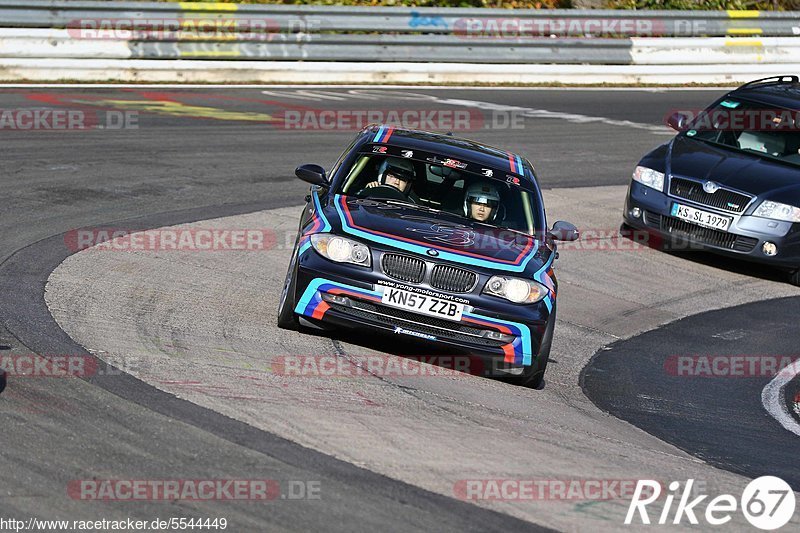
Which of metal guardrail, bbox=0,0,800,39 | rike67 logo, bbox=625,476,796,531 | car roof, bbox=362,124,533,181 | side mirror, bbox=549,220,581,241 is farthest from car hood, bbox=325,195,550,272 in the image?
metal guardrail, bbox=0,0,800,39

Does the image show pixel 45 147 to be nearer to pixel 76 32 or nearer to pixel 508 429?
pixel 76 32

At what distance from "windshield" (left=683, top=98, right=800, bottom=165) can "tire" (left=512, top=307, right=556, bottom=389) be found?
654cm

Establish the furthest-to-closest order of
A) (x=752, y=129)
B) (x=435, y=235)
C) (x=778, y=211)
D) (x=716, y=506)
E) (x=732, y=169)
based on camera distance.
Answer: (x=752, y=129), (x=732, y=169), (x=778, y=211), (x=435, y=235), (x=716, y=506)

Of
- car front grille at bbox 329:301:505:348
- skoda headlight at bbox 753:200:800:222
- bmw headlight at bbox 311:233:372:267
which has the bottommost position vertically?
skoda headlight at bbox 753:200:800:222

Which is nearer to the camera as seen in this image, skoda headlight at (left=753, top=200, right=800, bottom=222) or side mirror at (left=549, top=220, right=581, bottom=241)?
side mirror at (left=549, top=220, right=581, bottom=241)

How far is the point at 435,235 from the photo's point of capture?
884 cm

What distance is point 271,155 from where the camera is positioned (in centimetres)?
1652

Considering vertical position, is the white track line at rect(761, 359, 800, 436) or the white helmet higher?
the white helmet

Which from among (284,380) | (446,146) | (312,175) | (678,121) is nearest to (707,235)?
(678,121)

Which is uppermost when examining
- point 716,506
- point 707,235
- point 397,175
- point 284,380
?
point 397,175

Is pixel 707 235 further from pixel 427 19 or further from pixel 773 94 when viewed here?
pixel 427 19

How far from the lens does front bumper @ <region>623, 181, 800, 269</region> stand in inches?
519

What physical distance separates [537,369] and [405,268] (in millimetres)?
1207

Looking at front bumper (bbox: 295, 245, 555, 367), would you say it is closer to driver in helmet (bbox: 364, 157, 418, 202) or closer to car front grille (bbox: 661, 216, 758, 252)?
Answer: driver in helmet (bbox: 364, 157, 418, 202)
